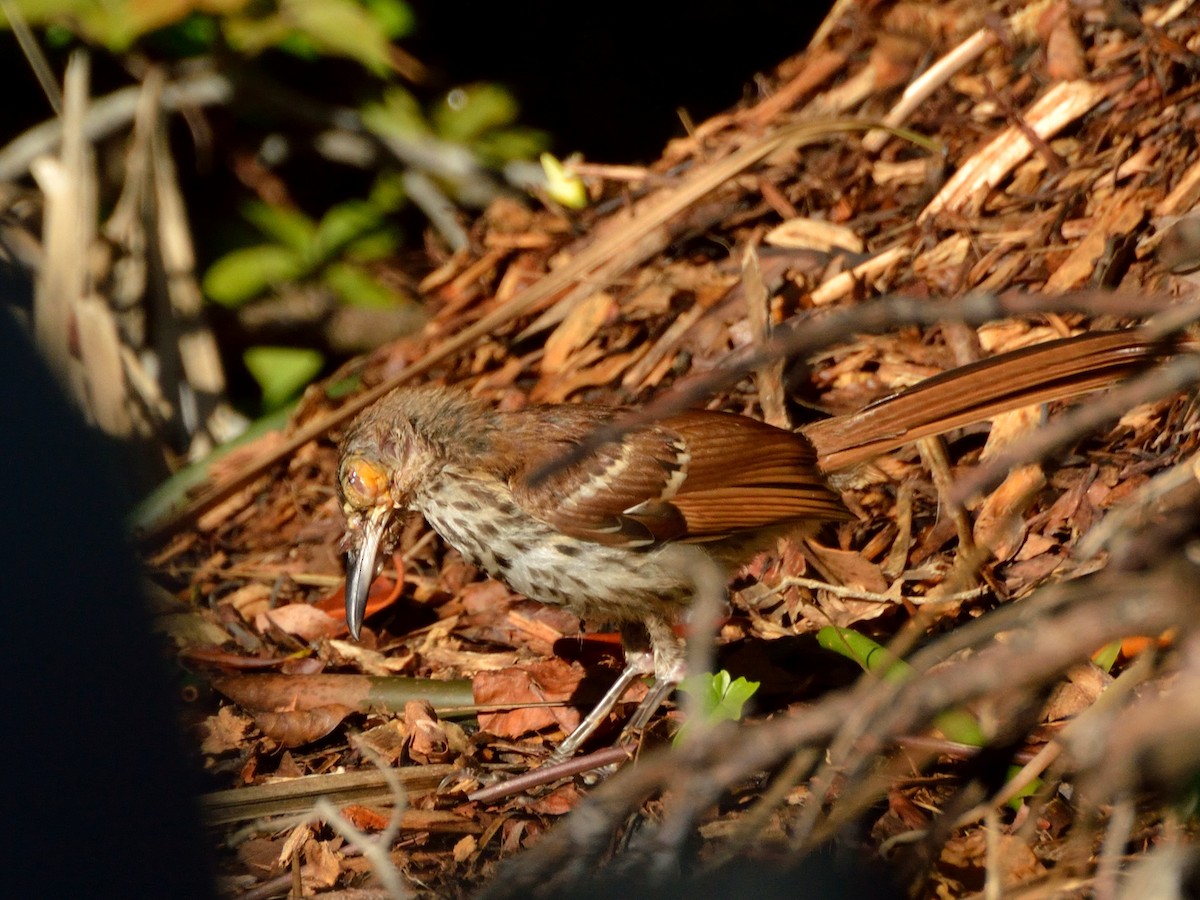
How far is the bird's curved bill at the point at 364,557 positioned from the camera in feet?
11.8

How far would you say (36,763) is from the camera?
2014 millimetres

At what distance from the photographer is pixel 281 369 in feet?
19.0

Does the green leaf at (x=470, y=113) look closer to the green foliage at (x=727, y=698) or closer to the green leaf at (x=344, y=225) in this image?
the green leaf at (x=344, y=225)

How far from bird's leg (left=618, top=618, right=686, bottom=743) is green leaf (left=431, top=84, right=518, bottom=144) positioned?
306 cm

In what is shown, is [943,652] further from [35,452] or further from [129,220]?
[129,220]

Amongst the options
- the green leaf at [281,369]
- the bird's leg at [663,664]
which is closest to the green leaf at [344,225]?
the green leaf at [281,369]

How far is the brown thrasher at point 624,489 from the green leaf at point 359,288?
191 centimetres

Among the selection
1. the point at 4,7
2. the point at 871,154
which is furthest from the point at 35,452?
the point at 4,7

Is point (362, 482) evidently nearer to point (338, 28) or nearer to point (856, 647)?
point (856, 647)

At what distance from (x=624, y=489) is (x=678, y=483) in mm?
158

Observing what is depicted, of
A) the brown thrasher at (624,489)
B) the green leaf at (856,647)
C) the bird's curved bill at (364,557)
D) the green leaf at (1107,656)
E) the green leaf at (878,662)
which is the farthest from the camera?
the bird's curved bill at (364,557)

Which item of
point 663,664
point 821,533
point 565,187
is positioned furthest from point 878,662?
point 565,187

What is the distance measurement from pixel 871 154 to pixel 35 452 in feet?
10.9

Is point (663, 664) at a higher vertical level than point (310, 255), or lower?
lower
